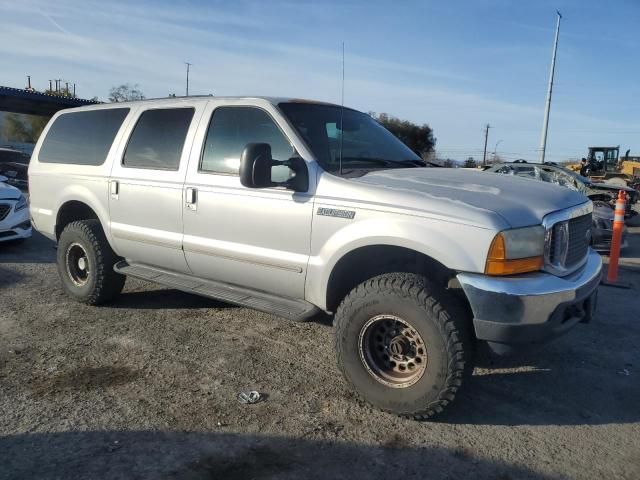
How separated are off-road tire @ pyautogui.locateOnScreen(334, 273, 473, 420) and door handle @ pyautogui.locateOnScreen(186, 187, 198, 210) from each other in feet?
5.08

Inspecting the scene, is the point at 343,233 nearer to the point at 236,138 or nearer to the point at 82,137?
the point at 236,138

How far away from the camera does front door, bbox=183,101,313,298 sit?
369 cm

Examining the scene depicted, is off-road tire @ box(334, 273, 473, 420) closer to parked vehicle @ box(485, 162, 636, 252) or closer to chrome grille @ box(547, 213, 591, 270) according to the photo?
chrome grille @ box(547, 213, 591, 270)

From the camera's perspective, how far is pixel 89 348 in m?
4.24

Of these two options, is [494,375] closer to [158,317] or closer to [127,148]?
[158,317]

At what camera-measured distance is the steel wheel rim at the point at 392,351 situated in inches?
127

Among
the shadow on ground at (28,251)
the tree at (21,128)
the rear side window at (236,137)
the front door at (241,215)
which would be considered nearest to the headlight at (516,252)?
the front door at (241,215)

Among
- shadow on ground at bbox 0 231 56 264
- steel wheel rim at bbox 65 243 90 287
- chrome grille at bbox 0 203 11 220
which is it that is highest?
chrome grille at bbox 0 203 11 220

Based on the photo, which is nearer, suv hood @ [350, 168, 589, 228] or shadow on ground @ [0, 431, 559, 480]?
shadow on ground @ [0, 431, 559, 480]

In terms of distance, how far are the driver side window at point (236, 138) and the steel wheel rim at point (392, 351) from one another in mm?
1269

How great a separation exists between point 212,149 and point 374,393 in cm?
226

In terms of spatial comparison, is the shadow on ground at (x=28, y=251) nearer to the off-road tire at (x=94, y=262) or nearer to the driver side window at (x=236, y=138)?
the off-road tire at (x=94, y=262)

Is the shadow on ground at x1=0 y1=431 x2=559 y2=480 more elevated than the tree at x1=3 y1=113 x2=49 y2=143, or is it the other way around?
the tree at x1=3 y1=113 x2=49 y2=143

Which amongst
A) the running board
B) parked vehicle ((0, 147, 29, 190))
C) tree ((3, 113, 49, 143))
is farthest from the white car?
tree ((3, 113, 49, 143))
